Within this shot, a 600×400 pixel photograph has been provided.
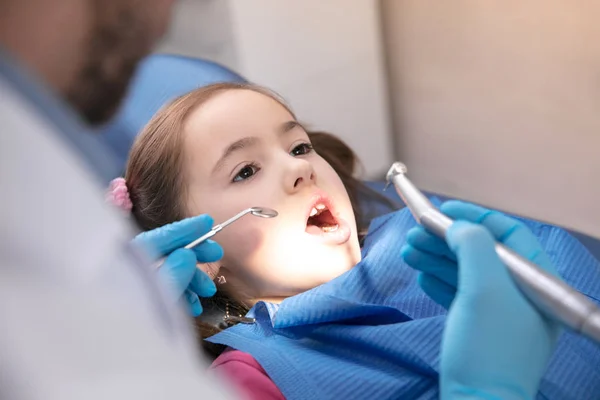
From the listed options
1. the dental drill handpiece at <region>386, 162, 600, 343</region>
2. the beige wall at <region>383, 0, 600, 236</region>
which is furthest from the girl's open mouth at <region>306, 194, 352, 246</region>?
the beige wall at <region>383, 0, 600, 236</region>

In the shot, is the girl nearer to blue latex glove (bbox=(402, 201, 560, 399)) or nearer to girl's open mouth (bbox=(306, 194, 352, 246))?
girl's open mouth (bbox=(306, 194, 352, 246))

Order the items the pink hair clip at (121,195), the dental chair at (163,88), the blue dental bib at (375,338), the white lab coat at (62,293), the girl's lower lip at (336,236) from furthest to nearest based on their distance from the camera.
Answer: the dental chair at (163,88) < the pink hair clip at (121,195) < the girl's lower lip at (336,236) < the blue dental bib at (375,338) < the white lab coat at (62,293)

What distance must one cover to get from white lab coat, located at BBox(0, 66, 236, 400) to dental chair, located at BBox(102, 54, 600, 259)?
43.8 inches

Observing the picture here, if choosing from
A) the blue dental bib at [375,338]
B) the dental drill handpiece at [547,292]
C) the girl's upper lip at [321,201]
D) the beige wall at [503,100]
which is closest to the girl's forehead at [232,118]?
the girl's upper lip at [321,201]

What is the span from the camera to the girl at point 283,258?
0.92m

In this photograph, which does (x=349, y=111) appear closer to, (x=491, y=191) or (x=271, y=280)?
(x=491, y=191)

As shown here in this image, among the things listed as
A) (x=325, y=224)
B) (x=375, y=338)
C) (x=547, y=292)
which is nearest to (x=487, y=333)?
(x=547, y=292)

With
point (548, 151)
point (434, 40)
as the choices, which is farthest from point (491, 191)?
point (434, 40)

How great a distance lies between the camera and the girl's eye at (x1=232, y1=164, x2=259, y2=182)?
1.12 m

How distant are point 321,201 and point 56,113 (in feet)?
2.57

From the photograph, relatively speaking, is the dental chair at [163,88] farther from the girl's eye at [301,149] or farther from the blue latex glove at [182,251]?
the blue latex glove at [182,251]

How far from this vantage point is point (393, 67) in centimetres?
201

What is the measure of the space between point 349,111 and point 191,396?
1.70 m

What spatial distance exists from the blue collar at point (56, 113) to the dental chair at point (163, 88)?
3.58 feet
